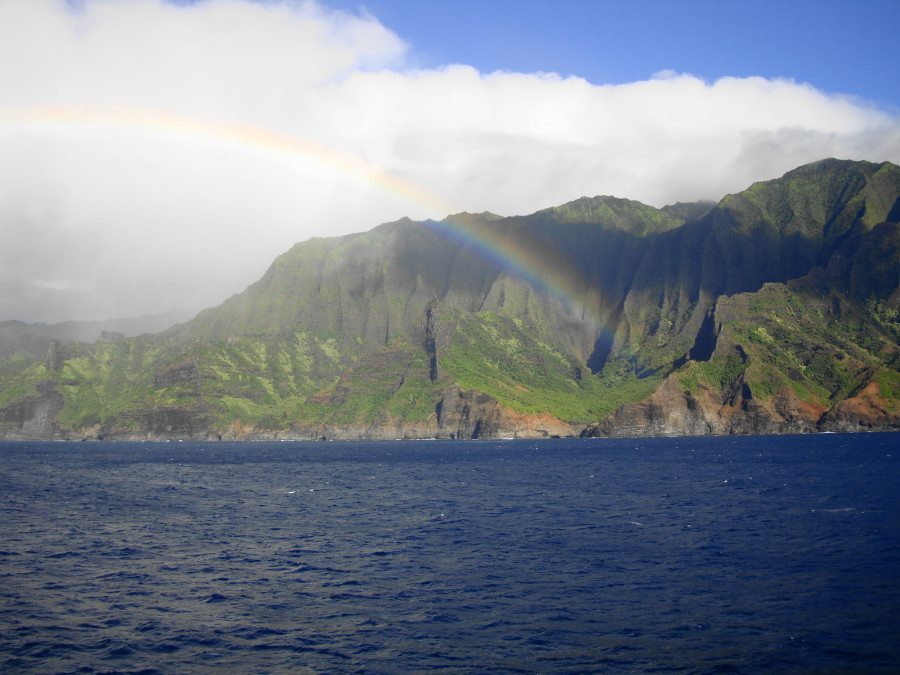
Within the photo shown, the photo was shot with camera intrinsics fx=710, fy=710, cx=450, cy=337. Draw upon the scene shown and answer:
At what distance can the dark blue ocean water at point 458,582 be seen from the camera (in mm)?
39844

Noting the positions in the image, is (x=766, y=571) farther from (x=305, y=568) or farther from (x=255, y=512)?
(x=255, y=512)

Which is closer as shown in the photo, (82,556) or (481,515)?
(82,556)

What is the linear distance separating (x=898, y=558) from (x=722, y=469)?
309 feet

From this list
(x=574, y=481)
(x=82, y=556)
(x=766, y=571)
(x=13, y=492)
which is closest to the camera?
(x=766, y=571)

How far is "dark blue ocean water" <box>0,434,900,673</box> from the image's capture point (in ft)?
131

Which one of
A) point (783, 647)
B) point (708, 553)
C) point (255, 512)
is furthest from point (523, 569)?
point (255, 512)

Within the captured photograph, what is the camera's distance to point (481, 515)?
89.7 metres

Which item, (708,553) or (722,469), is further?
(722,469)

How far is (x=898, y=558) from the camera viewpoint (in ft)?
191

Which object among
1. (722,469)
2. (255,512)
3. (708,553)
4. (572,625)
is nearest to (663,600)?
(572,625)

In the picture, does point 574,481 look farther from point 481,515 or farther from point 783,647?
point 783,647

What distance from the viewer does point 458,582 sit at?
5559cm

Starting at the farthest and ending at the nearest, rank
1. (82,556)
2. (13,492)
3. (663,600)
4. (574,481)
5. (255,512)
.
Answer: (574,481) < (13,492) < (255,512) < (82,556) < (663,600)

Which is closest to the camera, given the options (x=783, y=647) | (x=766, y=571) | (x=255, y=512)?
(x=783, y=647)
